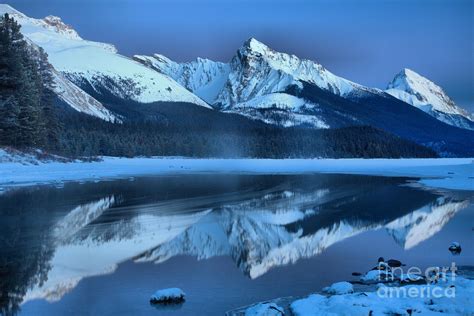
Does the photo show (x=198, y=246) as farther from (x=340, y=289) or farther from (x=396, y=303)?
(x=396, y=303)

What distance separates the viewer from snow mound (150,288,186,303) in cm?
994

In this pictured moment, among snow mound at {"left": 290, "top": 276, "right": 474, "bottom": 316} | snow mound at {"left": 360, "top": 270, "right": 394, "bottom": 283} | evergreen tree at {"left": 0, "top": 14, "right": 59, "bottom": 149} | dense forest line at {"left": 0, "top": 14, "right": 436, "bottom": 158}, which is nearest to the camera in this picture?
snow mound at {"left": 290, "top": 276, "right": 474, "bottom": 316}

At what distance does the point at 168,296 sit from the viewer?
9.98 meters

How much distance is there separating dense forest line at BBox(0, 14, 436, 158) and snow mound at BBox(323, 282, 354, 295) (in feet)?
137

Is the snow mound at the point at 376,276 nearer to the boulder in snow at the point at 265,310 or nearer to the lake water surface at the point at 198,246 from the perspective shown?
the lake water surface at the point at 198,246

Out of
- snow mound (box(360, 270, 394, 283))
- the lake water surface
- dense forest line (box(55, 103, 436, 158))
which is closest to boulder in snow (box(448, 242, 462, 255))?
the lake water surface

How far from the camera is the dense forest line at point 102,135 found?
48344 millimetres

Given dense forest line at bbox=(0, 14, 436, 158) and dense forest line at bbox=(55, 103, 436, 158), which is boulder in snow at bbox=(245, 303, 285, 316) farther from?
dense forest line at bbox=(55, 103, 436, 158)

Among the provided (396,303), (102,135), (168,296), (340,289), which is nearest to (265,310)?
(340,289)

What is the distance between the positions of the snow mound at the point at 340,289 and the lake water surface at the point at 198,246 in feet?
1.90

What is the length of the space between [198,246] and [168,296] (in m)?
5.38

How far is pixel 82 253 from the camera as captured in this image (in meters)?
14.0

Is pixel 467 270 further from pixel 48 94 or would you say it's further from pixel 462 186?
pixel 48 94

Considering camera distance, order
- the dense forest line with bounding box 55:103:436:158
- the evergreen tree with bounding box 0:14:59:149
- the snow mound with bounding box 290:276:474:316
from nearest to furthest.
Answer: the snow mound with bounding box 290:276:474:316, the evergreen tree with bounding box 0:14:59:149, the dense forest line with bounding box 55:103:436:158
